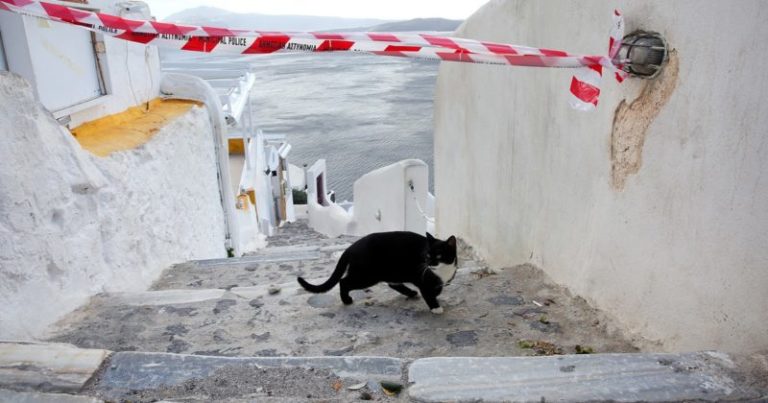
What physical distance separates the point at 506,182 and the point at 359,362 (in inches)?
108

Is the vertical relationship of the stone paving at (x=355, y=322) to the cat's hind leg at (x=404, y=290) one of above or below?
above

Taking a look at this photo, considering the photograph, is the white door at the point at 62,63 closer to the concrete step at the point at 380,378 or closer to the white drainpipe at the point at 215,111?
the white drainpipe at the point at 215,111

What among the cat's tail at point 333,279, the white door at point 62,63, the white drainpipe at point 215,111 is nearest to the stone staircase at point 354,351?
the cat's tail at point 333,279

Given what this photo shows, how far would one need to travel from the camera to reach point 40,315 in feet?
9.23

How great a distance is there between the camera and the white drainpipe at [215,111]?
7.13 metres

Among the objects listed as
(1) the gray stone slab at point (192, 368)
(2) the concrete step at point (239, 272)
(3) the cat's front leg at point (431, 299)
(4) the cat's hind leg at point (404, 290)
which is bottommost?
(2) the concrete step at point (239, 272)

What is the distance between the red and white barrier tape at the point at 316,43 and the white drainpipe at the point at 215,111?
14.1ft

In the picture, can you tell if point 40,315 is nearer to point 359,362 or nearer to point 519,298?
point 359,362

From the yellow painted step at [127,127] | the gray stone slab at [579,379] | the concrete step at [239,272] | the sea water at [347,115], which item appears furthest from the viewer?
the sea water at [347,115]

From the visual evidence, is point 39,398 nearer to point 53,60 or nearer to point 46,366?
point 46,366

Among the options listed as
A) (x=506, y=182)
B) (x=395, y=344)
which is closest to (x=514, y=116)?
(x=506, y=182)

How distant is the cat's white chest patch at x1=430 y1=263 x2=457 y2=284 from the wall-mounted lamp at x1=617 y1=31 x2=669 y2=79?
63.1 inches

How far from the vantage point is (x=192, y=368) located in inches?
80.3

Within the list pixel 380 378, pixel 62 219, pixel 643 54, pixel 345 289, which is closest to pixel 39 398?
pixel 380 378
